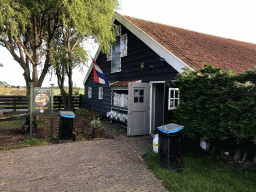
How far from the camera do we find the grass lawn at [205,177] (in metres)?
3.99

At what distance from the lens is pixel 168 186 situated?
409 centimetres

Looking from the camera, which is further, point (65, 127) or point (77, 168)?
point (65, 127)

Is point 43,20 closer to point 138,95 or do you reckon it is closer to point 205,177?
point 138,95

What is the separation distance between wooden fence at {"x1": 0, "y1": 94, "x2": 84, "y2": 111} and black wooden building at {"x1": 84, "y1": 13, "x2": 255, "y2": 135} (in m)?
7.93

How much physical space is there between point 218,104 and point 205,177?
1852 millimetres

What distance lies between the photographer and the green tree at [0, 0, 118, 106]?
29.6ft

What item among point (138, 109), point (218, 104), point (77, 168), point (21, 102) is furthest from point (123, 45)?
point (21, 102)

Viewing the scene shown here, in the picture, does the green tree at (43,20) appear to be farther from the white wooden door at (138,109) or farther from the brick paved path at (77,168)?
the brick paved path at (77,168)

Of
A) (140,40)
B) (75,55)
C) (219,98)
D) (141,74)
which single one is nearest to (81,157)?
(219,98)

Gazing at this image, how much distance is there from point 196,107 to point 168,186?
2508 mm

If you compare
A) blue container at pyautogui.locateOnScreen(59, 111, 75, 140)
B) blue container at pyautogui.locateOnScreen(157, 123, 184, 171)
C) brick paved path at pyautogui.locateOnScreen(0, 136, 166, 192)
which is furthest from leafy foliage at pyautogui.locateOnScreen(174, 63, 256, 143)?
blue container at pyautogui.locateOnScreen(59, 111, 75, 140)

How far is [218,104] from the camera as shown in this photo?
17.0ft

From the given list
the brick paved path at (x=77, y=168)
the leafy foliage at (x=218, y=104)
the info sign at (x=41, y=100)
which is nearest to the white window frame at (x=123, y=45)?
the info sign at (x=41, y=100)

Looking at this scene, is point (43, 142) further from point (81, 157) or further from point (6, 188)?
point (6, 188)
